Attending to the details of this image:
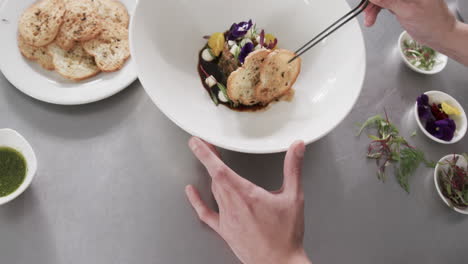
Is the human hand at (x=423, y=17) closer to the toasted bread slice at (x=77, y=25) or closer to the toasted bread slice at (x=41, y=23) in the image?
the toasted bread slice at (x=77, y=25)

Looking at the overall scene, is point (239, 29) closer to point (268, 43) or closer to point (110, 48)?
point (268, 43)

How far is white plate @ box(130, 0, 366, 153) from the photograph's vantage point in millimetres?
1072

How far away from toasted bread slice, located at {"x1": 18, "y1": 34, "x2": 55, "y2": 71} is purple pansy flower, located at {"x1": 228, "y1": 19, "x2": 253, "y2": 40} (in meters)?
0.62

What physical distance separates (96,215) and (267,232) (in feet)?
1.86

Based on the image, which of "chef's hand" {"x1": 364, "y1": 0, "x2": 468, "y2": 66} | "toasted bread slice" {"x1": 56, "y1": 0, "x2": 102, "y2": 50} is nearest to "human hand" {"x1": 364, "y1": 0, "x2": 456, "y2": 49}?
"chef's hand" {"x1": 364, "y1": 0, "x2": 468, "y2": 66}

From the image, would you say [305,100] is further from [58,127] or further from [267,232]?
[58,127]

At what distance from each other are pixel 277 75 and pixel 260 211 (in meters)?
0.45

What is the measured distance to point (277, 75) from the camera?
117 centimetres

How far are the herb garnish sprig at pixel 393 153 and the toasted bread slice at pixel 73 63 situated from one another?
0.99m

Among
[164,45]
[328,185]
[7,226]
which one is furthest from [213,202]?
[7,226]

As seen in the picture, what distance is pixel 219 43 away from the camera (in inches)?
49.9

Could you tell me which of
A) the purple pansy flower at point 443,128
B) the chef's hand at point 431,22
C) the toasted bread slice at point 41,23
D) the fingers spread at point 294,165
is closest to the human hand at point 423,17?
the chef's hand at point 431,22

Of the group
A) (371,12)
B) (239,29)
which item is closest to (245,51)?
(239,29)

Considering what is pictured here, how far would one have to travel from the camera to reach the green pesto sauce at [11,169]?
1098 mm
